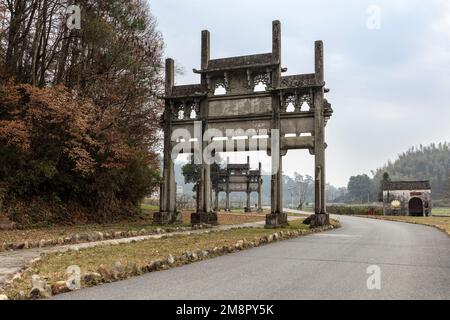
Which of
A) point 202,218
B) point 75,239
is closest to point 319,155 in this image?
point 202,218

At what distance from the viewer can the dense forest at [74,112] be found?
20016 millimetres

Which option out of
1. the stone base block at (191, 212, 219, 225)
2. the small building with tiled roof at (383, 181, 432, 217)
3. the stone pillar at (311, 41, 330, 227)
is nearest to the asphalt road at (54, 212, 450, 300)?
the stone pillar at (311, 41, 330, 227)

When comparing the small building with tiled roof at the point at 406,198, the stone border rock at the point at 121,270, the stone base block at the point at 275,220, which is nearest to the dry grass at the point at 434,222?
the stone base block at the point at 275,220

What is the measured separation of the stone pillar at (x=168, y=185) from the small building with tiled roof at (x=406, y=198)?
141ft

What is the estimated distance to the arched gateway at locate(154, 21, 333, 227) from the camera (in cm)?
2309

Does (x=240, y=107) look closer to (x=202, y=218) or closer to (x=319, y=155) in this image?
(x=319, y=155)

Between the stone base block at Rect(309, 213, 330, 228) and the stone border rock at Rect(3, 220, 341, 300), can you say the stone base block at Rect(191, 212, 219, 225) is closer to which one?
the stone base block at Rect(309, 213, 330, 228)

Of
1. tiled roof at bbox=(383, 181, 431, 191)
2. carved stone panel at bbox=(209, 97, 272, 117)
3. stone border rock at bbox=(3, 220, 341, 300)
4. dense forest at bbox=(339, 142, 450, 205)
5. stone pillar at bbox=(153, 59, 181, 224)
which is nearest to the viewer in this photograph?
stone border rock at bbox=(3, 220, 341, 300)

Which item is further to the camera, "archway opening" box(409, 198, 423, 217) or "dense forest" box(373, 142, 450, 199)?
"dense forest" box(373, 142, 450, 199)

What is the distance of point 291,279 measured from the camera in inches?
305

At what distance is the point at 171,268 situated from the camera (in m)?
9.17

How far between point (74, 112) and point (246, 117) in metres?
9.23

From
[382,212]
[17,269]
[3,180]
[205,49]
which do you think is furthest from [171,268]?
[382,212]
